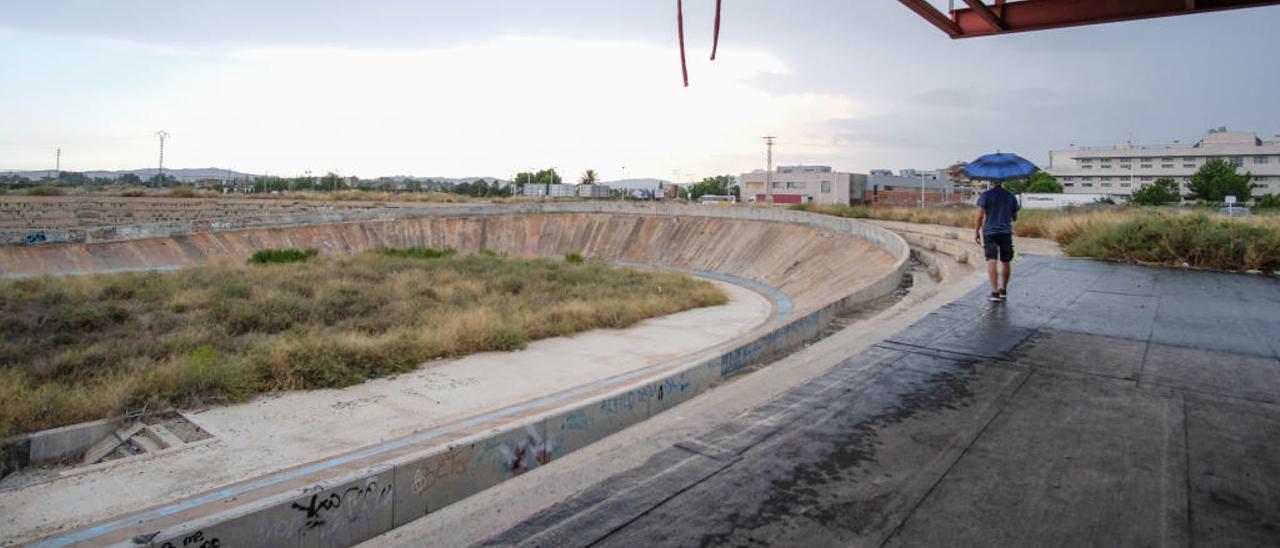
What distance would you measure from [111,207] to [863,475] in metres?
75.1

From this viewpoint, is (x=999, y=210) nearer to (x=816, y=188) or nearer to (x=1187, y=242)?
(x=1187, y=242)

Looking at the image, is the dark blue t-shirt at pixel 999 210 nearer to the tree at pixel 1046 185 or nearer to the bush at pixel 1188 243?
the bush at pixel 1188 243

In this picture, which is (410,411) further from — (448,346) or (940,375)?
(940,375)

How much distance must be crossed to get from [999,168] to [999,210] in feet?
3.72

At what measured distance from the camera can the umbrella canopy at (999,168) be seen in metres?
10.8

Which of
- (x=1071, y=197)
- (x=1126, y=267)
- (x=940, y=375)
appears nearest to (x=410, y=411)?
(x=940, y=375)

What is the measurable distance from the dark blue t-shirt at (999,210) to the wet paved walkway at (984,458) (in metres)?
2.59

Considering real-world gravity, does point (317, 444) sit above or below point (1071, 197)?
below

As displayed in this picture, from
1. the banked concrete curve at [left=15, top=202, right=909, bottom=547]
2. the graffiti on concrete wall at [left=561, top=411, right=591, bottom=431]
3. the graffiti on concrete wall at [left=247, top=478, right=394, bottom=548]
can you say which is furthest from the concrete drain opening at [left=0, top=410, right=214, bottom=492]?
the graffiti on concrete wall at [left=561, top=411, right=591, bottom=431]

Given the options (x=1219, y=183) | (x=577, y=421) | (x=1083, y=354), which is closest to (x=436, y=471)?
(x=577, y=421)

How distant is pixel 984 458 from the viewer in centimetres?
468

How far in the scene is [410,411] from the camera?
11648 mm

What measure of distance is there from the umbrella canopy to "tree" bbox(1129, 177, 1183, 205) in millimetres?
71290

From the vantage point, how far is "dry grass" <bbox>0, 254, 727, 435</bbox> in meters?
11.9
